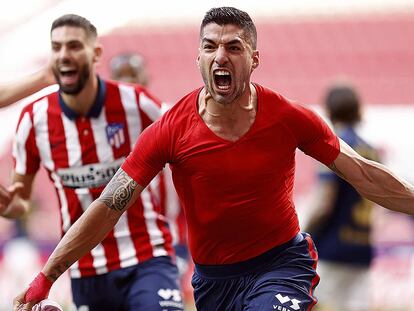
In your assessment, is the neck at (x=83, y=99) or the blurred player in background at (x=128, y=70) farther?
the blurred player in background at (x=128, y=70)

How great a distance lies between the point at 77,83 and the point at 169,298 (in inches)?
51.9

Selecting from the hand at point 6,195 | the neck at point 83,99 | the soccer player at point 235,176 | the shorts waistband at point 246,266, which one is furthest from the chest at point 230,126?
the hand at point 6,195

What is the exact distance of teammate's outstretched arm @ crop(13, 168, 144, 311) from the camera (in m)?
4.78

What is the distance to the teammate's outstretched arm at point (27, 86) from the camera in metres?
6.12

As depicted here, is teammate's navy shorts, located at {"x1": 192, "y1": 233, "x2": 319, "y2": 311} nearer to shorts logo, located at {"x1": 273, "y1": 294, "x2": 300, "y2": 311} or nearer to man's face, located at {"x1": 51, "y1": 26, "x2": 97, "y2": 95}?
shorts logo, located at {"x1": 273, "y1": 294, "x2": 300, "y2": 311}

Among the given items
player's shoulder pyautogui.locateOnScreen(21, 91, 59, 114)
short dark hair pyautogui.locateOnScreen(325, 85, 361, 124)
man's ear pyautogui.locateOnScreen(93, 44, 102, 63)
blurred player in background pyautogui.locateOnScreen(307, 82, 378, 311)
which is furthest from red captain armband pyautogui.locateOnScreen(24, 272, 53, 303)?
short dark hair pyautogui.locateOnScreen(325, 85, 361, 124)

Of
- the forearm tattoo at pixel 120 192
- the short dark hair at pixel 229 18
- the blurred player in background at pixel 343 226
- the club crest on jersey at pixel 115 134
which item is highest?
the short dark hair at pixel 229 18

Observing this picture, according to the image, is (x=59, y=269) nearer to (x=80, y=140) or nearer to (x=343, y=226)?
(x=80, y=140)

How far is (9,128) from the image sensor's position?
712 inches

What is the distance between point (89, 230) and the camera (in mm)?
4781

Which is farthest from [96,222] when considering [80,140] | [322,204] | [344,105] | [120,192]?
[344,105]

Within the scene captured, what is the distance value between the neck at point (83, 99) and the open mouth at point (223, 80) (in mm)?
1495

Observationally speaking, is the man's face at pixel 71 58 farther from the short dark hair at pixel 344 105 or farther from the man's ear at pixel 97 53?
the short dark hair at pixel 344 105

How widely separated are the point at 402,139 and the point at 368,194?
11.0 m
